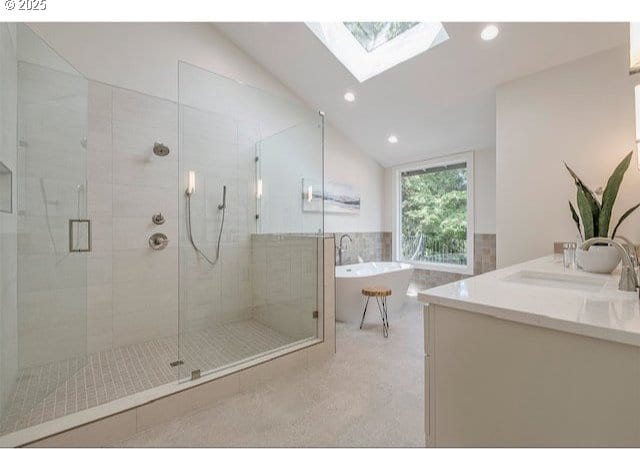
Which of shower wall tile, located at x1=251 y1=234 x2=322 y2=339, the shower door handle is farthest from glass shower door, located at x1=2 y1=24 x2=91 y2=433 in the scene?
shower wall tile, located at x1=251 y1=234 x2=322 y2=339

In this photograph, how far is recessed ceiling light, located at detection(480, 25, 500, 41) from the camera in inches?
97.1

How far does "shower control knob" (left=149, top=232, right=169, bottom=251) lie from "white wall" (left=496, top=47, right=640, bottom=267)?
3409 millimetres

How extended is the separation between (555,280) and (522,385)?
102 centimetres

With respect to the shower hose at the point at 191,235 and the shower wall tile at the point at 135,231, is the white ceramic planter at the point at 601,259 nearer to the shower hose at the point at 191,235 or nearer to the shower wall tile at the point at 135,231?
the shower hose at the point at 191,235

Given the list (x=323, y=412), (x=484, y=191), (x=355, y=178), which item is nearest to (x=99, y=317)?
(x=323, y=412)

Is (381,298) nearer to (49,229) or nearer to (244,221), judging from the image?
(244,221)

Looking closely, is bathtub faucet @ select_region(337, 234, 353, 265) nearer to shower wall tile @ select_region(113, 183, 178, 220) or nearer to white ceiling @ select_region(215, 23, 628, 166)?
white ceiling @ select_region(215, 23, 628, 166)

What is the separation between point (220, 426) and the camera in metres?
1.67

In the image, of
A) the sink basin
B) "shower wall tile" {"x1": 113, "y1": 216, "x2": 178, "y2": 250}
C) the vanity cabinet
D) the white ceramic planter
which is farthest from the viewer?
"shower wall tile" {"x1": 113, "y1": 216, "x2": 178, "y2": 250}

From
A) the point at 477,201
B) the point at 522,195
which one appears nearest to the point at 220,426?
the point at 522,195

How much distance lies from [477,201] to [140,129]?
4138mm

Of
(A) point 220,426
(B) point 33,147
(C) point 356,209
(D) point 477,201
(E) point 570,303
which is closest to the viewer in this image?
(E) point 570,303

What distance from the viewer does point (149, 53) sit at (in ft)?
9.27

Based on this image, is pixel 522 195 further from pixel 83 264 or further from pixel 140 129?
pixel 83 264
